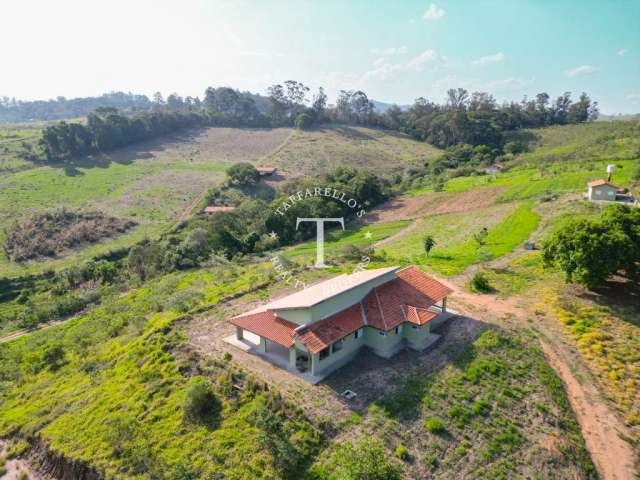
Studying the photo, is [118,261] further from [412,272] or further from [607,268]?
[607,268]

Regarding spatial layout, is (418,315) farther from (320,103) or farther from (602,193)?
(320,103)

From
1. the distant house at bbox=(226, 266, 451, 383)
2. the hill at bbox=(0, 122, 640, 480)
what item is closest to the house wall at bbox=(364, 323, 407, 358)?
the distant house at bbox=(226, 266, 451, 383)

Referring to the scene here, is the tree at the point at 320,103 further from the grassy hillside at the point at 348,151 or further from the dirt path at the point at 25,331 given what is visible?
the dirt path at the point at 25,331

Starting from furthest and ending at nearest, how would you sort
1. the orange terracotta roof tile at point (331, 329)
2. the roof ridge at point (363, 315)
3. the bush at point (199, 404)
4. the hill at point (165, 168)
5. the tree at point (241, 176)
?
the tree at point (241, 176) → the hill at point (165, 168) → the roof ridge at point (363, 315) → the orange terracotta roof tile at point (331, 329) → the bush at point (199, 404)

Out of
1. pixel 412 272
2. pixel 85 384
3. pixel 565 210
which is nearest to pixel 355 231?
pixel 565 210

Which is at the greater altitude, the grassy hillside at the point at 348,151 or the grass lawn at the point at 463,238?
the grassy hillside at the point at 348,151

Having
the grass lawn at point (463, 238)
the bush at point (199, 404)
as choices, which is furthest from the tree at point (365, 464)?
the grass lawn at point (463, 238)

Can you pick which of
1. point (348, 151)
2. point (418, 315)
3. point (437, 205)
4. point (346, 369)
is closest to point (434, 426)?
point (346, 369)
